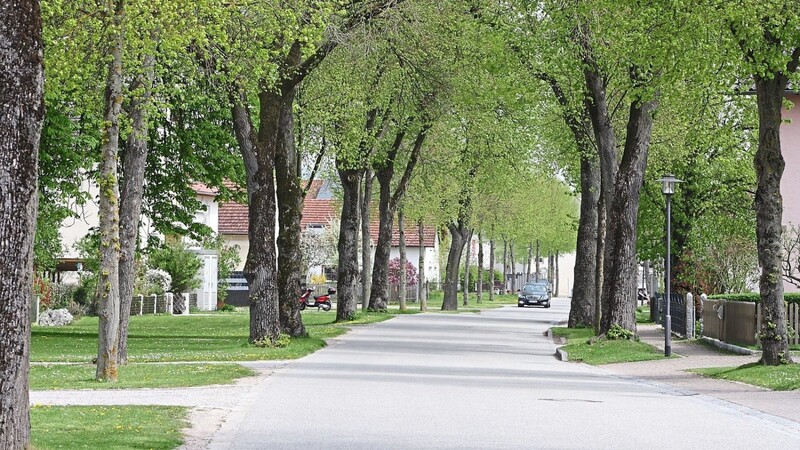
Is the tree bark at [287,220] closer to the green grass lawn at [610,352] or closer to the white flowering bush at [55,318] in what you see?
the green grass lawn at [610,352]

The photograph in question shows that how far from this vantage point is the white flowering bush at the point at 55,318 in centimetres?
4834

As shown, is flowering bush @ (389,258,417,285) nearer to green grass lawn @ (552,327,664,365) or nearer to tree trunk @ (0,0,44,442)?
green grass lawn @ (552,327,664,365)

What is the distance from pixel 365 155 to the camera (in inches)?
2012

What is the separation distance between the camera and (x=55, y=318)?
48719mm

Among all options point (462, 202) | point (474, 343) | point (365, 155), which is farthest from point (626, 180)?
point (462, 202)

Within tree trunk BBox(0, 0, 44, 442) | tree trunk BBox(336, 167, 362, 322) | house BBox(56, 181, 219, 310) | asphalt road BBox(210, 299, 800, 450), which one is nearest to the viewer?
tree trunk BBox(0, 0, 44, 442)

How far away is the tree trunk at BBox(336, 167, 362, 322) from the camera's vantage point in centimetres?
5012

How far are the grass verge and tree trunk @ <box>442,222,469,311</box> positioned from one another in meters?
47.8

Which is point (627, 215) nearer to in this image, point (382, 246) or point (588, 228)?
point (588, 228)

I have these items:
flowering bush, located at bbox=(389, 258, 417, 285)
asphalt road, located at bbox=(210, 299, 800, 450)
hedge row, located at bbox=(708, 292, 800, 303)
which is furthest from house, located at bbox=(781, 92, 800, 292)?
flowering bush, located at bbox=(389, 258, 417, 285)

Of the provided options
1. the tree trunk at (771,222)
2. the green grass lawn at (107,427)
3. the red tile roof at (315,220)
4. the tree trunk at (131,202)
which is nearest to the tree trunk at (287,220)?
the tree trunk at (131,202)

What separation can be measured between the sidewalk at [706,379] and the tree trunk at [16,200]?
968 centimetres

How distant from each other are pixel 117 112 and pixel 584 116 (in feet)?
75.1

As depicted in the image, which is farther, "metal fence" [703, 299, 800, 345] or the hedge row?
the hedge row
